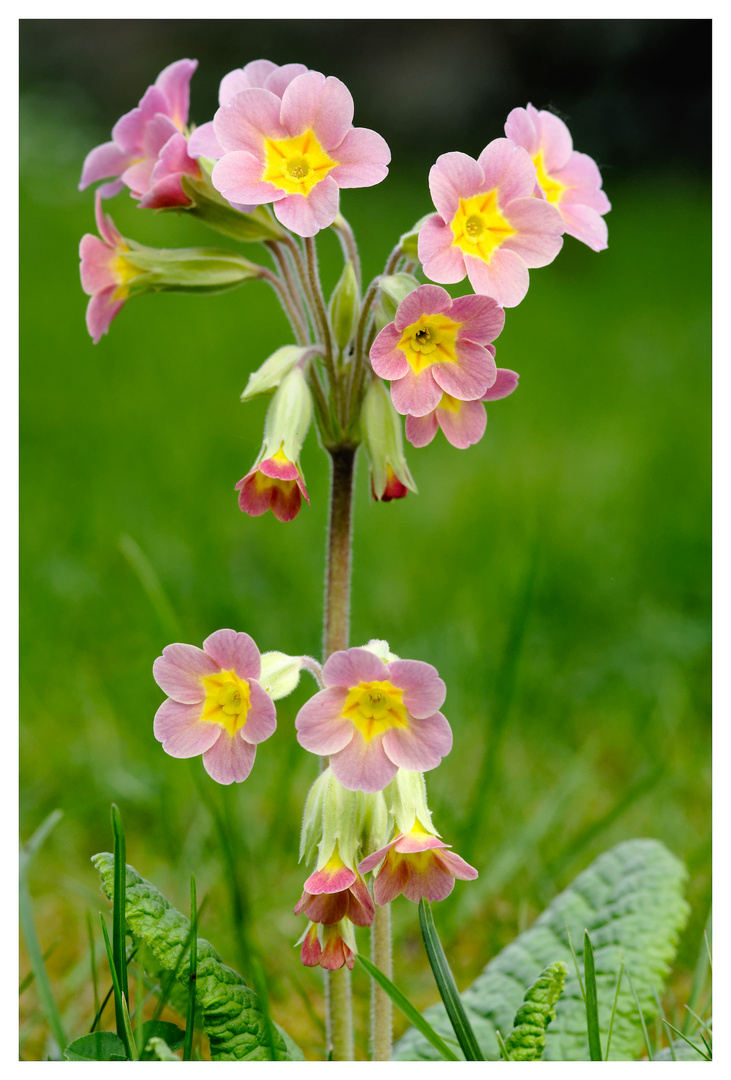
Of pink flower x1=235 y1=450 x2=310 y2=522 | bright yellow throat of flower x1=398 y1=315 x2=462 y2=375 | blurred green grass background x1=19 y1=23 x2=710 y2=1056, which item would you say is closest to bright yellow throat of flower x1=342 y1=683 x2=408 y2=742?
pink flower x1=235 y1=450 x2=310 y2=522

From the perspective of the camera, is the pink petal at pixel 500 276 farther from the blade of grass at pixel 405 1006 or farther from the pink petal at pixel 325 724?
the blade of grass at pixel 405 1006

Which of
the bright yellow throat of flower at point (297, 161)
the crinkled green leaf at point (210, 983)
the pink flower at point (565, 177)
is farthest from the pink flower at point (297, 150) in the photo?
the crinkled green leaf at point (210, 983)

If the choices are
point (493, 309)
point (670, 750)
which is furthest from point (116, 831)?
point (670, 750)

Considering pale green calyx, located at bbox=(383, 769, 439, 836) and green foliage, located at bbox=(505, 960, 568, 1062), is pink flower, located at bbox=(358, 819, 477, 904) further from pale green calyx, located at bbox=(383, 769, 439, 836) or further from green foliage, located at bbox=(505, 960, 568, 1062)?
green foliage, located at bbox=(505, 960, 568, 1062)

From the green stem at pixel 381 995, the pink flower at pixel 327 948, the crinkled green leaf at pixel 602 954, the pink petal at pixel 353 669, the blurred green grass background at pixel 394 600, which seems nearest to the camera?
the pink petal at pixel 353 669

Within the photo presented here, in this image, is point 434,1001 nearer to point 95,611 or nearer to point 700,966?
point 700,966

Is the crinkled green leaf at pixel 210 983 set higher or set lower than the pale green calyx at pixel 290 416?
lower
